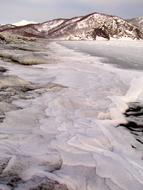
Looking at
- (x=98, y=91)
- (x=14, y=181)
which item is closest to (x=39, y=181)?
(x=14, y=181)

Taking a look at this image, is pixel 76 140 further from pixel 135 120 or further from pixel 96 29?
pixel 96 29

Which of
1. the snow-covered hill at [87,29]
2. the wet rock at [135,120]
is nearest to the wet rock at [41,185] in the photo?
the wet rock at [135,120]

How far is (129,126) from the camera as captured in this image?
3900 millimetres

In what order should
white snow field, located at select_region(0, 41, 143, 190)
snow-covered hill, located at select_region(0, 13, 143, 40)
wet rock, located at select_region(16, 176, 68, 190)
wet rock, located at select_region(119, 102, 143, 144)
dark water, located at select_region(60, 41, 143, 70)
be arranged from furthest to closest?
snow-covered hill, located at select_region(0, 13, 143, 40) → dark water, located at select_region(60, 41, 143, 70) → wet rock, located at select_region(119, 102, 143, 144) → white snow field, located at select_region(0, 41, 143, 190) → wet rock, located at select_region(16, 176, 68, 190)

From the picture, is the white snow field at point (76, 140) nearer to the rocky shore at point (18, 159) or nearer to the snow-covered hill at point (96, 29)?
the rocky shore at point (18, 159)

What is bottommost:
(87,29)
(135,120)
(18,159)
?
(87,29)

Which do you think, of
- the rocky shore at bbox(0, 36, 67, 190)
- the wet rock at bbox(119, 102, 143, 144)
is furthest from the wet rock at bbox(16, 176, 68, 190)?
the wet rock at bbox(119, 102, 143, 144)

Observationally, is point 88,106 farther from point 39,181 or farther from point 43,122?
point 39,181

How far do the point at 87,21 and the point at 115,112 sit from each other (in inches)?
1456

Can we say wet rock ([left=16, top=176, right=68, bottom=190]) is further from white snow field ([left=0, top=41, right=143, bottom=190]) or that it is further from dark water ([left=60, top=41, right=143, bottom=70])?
dark water ([left=60, top=41, right=143, bottom=70])

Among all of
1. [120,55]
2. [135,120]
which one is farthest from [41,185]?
[120,55]

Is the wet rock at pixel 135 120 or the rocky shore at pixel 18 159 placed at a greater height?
the rocky shore at pixel 18 159

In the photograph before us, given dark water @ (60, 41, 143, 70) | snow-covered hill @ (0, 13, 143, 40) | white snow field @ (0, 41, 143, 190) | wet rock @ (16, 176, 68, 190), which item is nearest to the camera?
wet rock @ (16, 176, 68, 190)

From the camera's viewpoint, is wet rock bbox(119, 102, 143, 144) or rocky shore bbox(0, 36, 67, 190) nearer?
rocky shore bbox(0, 36, 67, 190)
